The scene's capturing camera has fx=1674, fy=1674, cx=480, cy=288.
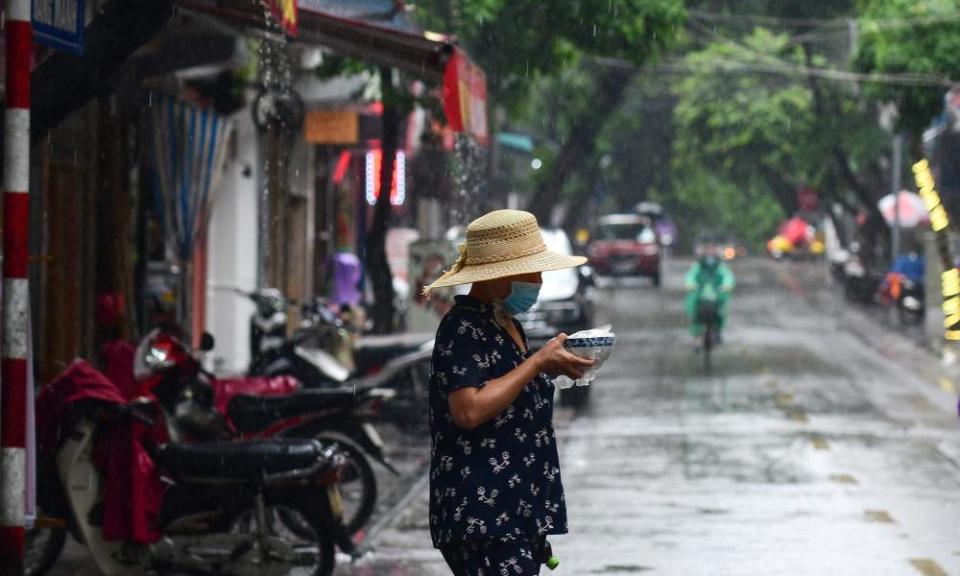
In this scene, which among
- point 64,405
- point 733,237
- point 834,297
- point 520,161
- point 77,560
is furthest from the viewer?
point 733,237

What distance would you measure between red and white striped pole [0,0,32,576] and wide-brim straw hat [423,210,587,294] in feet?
4.90

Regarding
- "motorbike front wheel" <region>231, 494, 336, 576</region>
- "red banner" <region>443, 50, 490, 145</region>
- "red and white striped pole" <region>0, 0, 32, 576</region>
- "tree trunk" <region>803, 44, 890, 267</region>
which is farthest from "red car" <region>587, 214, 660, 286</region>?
"red and white striped pole" <region>0, 0, 32, 576</region>

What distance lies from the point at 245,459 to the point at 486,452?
11.5ft

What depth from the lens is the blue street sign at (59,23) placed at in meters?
6.79

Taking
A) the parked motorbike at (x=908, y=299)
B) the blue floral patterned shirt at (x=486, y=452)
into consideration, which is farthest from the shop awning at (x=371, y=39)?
the parked motorbike at (x=908, y=299)

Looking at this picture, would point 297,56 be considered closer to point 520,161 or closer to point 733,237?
point 520,161

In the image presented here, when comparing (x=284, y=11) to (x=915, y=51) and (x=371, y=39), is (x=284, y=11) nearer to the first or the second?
(x=371, y=39)

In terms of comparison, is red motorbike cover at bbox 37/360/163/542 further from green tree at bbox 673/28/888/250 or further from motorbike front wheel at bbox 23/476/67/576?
green tree at bbox 673/28/888/250

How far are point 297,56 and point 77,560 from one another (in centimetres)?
1271

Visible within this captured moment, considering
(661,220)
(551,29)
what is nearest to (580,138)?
(551,29)

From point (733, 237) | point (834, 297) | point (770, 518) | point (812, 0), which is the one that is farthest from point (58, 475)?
point (733, 237)

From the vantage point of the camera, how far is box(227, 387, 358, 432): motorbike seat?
33.0 ft

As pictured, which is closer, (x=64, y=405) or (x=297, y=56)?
(x=64, y=405)

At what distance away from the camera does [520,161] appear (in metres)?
50.5
